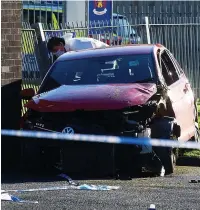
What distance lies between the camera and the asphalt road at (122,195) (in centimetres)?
726

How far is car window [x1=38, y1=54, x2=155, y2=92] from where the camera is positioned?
9.85 m

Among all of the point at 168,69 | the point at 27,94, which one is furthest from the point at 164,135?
the point at 27,94

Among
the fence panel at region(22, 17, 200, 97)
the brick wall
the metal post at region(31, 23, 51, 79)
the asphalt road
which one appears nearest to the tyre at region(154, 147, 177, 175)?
the asphalt road

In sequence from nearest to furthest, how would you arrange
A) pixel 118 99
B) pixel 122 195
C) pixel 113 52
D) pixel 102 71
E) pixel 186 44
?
pixel 122 195 → pixel 118 99 → pixel 102 71 → pixel 113 52 → pixel 186 44

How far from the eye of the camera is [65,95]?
9.20 meters

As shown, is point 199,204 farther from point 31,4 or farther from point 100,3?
point 31,4

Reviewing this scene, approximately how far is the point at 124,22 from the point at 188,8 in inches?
335

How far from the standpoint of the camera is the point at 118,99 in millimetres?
8805

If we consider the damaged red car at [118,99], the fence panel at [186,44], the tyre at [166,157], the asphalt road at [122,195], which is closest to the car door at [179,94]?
the damaged red car at [118,99]

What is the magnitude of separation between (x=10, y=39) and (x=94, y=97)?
90.6 inches

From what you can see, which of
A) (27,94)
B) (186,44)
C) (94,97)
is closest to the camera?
(94,97)

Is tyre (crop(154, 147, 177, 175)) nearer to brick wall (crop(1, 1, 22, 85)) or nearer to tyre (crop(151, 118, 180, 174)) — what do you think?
tyre (crop(151, 118, 180, 174))

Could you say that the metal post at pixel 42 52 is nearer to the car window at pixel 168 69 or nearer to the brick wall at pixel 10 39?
the brick wall at pixel 10 39

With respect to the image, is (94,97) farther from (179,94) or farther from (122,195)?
Answer: (179,94)
